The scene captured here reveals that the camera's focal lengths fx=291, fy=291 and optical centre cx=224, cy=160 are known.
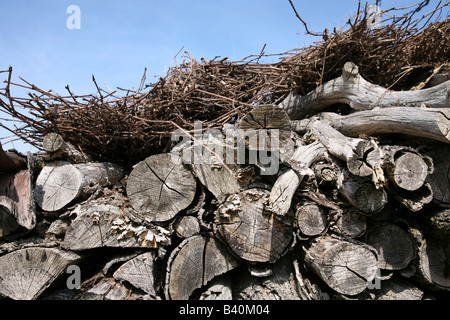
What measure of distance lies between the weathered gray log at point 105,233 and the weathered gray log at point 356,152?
1.46 meters

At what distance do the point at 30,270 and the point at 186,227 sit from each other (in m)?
1.16

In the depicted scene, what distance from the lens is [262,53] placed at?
3.78 metres

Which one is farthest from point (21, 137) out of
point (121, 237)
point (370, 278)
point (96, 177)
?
point (370, 278)

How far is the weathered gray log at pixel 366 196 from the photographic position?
207 centimetres

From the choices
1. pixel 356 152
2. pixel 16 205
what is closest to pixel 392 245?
pixel 356 152

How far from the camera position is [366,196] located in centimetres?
208

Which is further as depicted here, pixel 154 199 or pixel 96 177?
pixel 96 177

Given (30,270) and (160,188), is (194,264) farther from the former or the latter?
(30,270)

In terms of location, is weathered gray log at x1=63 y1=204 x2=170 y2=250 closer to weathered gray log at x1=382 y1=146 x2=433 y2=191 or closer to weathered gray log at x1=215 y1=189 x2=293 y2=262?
weathered gray log at x1=215 y1=189 x2=293 y2=262

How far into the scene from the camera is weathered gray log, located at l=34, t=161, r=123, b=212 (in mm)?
2352

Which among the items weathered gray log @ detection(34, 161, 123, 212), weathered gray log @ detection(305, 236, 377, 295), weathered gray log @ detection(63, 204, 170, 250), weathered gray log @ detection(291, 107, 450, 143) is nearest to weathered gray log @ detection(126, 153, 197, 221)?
weathered gray log @ detection(63, 204, 170, 250)

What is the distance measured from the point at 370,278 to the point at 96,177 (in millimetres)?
2358

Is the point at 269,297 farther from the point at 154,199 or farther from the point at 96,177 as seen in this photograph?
the point at 96,177

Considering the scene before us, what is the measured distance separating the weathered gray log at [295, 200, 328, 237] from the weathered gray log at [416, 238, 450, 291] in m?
0.85
